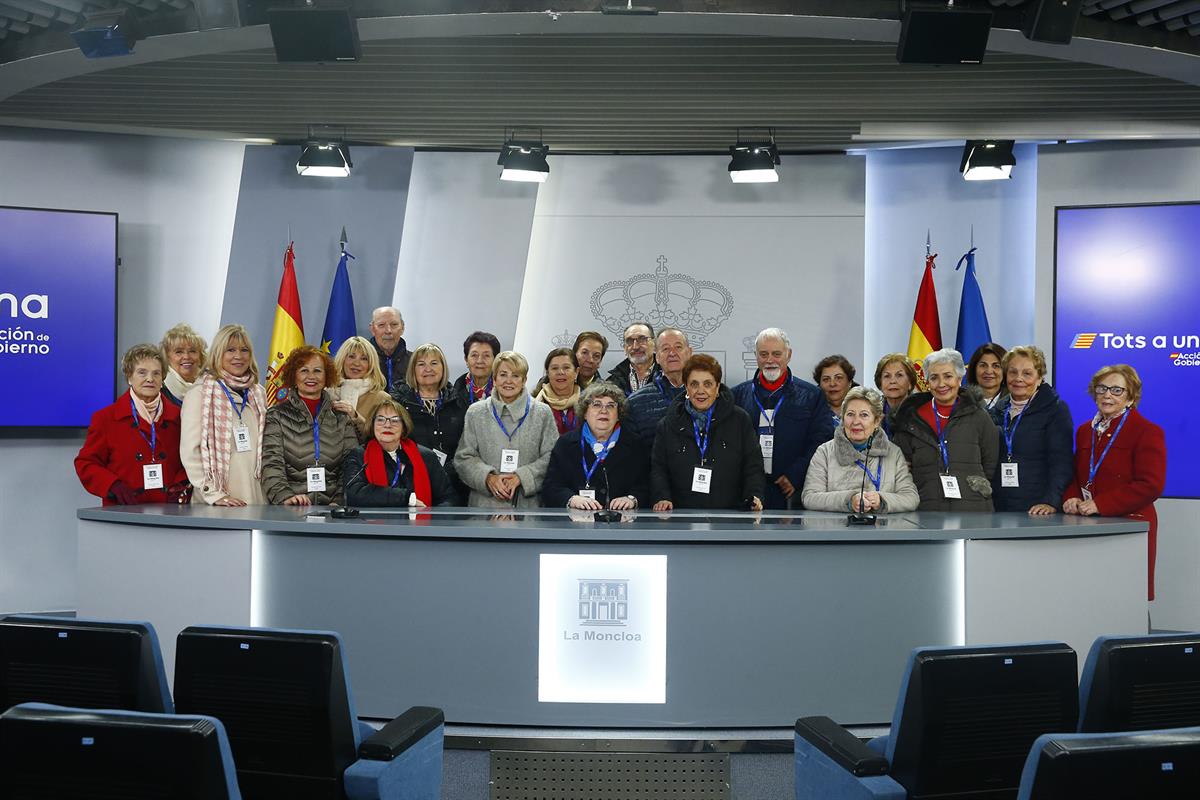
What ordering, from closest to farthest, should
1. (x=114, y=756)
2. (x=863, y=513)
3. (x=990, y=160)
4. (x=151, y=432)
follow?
(x=114, y=756), (x=863, y=513), (x=151, y=432), (x=990, y=160)

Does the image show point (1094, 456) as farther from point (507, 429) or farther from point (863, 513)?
point (507, 429)

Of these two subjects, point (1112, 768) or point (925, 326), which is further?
point (925, 326)

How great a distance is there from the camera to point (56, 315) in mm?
7012

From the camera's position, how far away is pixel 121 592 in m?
4.30

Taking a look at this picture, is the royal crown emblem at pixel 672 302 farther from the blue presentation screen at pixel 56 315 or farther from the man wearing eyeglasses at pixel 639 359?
the blue presentation screen at pixel 56 315

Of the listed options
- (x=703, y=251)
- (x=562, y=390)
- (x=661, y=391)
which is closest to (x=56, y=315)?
(x=562, y=390)

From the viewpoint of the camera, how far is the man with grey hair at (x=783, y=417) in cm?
534

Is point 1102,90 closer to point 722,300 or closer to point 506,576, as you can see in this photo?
point 722,300

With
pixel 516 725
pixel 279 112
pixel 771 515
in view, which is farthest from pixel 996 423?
pixel 279 112

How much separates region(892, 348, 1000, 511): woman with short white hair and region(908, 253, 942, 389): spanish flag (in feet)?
8.42

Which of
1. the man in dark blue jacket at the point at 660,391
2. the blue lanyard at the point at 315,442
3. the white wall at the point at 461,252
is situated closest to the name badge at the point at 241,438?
the blue lanyard at the point at 315,442

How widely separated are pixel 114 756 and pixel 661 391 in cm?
383

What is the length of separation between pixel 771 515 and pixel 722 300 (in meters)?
3.65

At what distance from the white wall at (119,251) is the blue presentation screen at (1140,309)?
6022 mm
